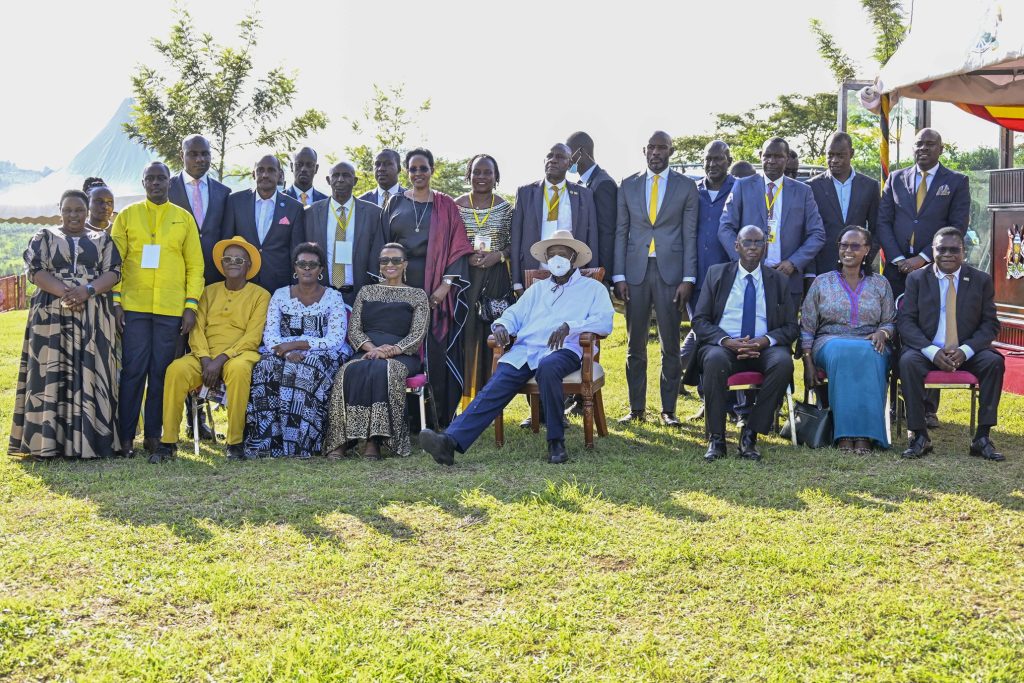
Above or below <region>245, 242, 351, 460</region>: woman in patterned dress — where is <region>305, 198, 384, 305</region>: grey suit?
above

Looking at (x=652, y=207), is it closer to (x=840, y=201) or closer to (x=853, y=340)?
(x=840, y=201)

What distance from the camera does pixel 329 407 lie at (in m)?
7.02

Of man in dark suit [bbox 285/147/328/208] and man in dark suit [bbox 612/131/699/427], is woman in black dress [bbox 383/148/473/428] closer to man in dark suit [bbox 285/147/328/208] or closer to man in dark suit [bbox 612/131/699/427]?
man in dark suit [bbox 285/147/328/208]

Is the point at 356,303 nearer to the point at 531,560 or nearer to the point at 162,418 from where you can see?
the point at 162,418

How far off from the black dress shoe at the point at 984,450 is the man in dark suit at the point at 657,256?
217cm

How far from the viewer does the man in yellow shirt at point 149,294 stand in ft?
22.6

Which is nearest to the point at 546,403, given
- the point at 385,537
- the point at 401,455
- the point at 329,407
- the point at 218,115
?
the point at 401,455

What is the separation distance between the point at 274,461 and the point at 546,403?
1.89 meters

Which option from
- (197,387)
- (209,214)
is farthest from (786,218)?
(197,387)

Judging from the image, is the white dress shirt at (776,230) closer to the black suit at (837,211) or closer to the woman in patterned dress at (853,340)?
the black suit at (837,211)

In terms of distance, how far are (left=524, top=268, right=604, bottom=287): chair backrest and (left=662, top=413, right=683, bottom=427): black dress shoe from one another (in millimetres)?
1226

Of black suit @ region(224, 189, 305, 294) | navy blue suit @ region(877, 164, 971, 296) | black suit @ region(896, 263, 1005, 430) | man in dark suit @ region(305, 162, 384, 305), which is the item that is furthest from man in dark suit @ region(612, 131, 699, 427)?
black suit @ region(224, 189, 305, 294)

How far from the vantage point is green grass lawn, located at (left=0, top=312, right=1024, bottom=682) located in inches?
136

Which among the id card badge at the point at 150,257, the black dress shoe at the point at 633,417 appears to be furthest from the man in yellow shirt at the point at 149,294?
the black dress shoe at the point at 633,417
